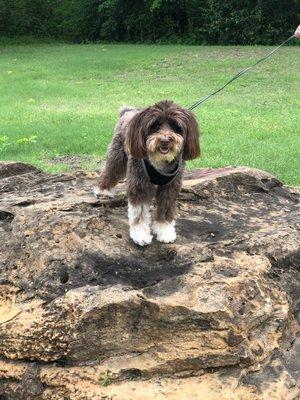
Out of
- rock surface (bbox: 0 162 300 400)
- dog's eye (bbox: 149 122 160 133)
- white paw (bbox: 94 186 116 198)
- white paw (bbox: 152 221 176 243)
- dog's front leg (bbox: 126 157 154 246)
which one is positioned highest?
dog's eye (bbox: 149 122 160 133)

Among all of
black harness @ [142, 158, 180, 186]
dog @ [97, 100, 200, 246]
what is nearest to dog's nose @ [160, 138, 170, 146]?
dog @ [97, 100, 200, 246]

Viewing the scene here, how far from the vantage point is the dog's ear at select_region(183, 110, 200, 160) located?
4.41m

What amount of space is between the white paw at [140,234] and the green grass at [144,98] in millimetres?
4483

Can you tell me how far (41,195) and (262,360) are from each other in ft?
8.78

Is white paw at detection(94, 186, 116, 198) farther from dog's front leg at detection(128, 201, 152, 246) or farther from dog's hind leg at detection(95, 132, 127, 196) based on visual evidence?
dog's front leg at detection(128, 201, 152, 246)

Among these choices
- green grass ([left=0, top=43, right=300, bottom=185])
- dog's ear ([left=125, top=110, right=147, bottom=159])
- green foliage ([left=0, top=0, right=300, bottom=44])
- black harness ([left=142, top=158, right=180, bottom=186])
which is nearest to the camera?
dog's ear ([left=125, top=110, right=147, bottom=159])

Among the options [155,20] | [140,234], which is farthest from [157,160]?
[155,20]

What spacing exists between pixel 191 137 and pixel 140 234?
888mm

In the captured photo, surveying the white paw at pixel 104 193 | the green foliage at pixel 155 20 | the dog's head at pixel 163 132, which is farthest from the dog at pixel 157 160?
the green foliage at pixel 155 20

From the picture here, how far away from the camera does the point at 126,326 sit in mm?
4082

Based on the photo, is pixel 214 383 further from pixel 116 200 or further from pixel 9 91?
pixel 9 91

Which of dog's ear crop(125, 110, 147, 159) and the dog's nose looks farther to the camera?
dog's ear crop(125, 110, 147, 159)

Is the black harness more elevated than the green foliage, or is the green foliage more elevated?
the black harness

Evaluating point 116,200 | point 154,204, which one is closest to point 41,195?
point 116,200
